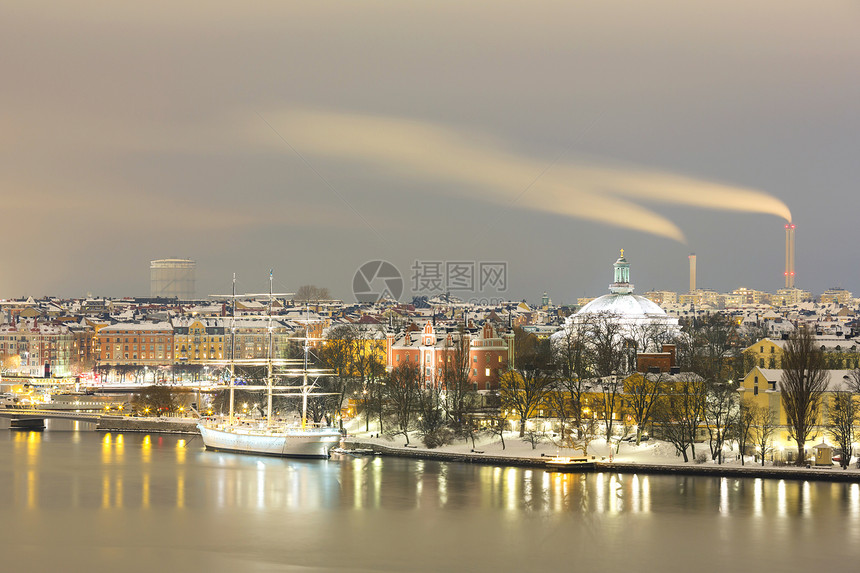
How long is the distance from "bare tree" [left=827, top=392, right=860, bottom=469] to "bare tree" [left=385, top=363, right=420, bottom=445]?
10771 millimetres

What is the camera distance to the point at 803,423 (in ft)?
92.0

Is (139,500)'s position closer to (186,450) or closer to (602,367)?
(186,450)

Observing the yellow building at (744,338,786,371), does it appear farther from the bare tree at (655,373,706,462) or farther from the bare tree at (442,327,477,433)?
the bare tree at (442,327,477,433)

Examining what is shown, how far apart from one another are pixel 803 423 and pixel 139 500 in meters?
14.6

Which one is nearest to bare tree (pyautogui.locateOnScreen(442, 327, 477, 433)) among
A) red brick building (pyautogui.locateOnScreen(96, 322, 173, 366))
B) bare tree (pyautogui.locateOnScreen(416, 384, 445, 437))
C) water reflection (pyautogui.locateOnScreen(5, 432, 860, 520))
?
bare tree (pyautogui.locateOnScreen(416, 384, 445, 437))

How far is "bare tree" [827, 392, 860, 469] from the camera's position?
2727cm

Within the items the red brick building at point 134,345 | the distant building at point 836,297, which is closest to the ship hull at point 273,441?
the red brick building at point 134,345

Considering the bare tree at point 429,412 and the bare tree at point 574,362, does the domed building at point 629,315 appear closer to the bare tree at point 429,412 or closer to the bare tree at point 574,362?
the bare tree at point 574,362

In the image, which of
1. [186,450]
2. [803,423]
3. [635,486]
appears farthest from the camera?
[186,450]

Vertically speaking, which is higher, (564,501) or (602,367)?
(602,367)

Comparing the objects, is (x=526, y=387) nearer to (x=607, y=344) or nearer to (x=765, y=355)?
(x=607, y=344)

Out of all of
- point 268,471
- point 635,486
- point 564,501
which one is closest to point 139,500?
point 268,471

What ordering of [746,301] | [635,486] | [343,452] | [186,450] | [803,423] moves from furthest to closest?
1. [746,301]
2. [186,450]
3. [343,452]
4. [803,423]
5. [635,486]

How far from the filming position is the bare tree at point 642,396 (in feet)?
100
